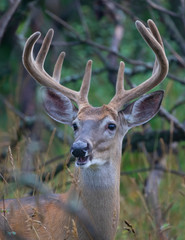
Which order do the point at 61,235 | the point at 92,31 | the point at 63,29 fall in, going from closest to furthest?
the point at 61,235 → the point at 63,29 → the point at 92,31

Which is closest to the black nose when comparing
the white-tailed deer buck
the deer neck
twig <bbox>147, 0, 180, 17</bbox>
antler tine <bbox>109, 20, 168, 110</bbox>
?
the white-tailed deer buck

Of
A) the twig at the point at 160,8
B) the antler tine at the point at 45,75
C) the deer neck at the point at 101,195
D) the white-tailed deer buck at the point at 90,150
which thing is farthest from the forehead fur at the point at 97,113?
the twig at the point at 160,8

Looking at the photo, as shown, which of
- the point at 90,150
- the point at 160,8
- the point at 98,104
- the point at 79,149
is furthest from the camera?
the point at 98,104

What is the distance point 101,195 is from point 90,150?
0.41 m

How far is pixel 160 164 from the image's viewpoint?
735cm

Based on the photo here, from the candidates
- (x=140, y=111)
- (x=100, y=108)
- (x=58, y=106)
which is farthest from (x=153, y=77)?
(x=58, y=106)

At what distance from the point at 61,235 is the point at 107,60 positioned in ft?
12.1

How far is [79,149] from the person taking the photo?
13.9 feet

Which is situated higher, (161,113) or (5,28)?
(5,28)

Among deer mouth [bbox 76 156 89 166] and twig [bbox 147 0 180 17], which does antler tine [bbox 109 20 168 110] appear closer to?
deer mouth [bbox 76 156 89 166]

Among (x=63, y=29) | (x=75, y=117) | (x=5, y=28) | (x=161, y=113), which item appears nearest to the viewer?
(x=75, y=117)

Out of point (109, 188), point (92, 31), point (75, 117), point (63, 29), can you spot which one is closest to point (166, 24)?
point (63, 29)

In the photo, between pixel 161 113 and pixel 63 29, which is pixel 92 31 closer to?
pixel 63 29

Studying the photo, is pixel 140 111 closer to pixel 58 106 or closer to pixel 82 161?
pixel 58 106
